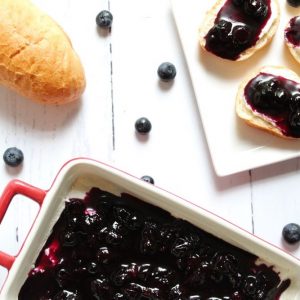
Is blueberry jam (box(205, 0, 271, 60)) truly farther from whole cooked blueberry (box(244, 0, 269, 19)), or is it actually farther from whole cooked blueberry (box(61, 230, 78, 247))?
whole cooked blueberry (box(61, 230, 78, 247))

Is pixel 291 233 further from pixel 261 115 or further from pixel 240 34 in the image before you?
pixel 240 34

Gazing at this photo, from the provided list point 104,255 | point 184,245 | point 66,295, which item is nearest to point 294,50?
point 184,245

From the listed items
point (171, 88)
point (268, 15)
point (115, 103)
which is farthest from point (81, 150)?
point (268, 15)

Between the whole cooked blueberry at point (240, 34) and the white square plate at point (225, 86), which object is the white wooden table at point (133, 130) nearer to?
the white square plate at point (225, 86)

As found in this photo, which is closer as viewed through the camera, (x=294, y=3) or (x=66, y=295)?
(x=66, y=295)

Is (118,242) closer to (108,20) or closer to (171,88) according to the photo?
(171,88)

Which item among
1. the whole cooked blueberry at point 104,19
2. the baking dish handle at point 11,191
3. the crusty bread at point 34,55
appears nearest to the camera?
the baking dish handle at point 11,191

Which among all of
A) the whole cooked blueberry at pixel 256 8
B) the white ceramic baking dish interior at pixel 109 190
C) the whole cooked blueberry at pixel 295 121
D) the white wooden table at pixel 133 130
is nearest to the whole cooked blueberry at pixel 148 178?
the white wooden table at pixel 133 130
